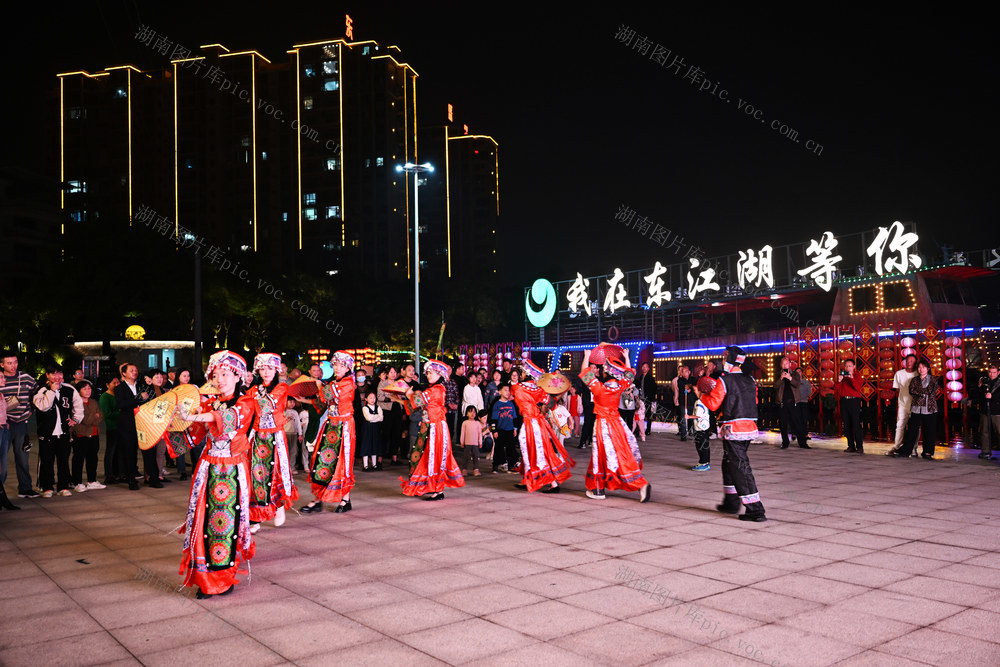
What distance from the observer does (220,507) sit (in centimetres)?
528

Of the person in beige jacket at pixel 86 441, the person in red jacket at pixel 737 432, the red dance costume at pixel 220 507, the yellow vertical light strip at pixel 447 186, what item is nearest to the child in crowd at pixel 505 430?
the person in red jacket at pixel 737 432

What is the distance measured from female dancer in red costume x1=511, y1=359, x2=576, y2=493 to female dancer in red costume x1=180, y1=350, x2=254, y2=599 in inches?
174

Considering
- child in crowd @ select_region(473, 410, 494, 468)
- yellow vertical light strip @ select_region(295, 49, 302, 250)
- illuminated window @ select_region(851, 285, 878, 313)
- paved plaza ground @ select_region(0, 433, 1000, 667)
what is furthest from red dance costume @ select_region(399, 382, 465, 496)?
yellow vertical light strip @ select_region(295, 49, 302, 250)

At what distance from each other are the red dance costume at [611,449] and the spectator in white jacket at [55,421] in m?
6.35

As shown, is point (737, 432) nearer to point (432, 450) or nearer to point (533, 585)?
point (533, 585)

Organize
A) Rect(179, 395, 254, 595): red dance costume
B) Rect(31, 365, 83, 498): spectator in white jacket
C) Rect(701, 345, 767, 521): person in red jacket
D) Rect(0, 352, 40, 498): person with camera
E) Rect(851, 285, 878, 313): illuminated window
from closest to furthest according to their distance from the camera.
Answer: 1. Rect(179, 395, 254, 595): red dance costume
2. Rect(701, 345, 767, 521): person in red jacket
3. Rect(0, 352, 40, 498): person with camera
4. Rect(31, 365, 83, 498): spectator in white jacket
5. Rect(851, 285, 878, 313): illuminated window

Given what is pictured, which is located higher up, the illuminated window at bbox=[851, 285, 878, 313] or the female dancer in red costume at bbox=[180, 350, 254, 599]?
the illuminated window at bbox=[851, 285, 878, 313]

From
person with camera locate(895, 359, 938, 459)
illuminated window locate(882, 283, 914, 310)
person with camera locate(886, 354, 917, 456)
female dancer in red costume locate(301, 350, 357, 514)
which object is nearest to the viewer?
female dancer in red costume locate(301, 350, 357, 514)

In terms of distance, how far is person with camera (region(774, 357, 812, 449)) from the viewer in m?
14.4

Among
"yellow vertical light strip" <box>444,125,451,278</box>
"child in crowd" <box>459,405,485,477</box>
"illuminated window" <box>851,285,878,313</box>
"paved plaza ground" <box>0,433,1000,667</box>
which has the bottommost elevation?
"paved plaza ground" <box>0,433,1000,667</box>

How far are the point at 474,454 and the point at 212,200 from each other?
218 feet

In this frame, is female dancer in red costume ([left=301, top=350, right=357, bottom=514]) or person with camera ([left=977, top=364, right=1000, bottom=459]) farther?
person with camera ([left=977, top=364, right=1000, bottom=459])

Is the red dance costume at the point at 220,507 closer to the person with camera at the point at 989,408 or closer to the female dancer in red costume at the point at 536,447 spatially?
the female dancer in red costume at the point at 536,447

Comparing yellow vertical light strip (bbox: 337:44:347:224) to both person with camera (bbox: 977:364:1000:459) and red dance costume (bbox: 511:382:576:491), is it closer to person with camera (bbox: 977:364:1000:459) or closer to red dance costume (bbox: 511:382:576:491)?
person with camera (bbox: 977:364:1000:459)
